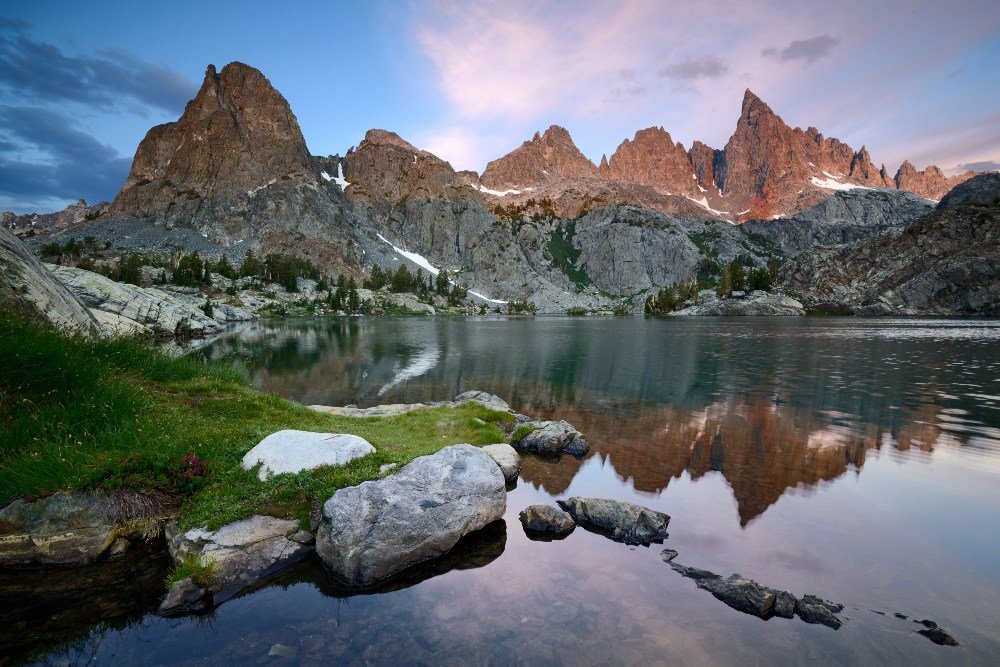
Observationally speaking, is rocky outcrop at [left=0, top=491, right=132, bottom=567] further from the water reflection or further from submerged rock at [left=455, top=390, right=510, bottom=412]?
submerged rock at [left=455, top=390, right=510, bottom=412]

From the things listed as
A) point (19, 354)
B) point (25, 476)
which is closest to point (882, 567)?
point (25, 476)

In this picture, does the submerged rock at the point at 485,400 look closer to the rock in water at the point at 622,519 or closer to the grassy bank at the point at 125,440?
the grassy bank at the point at 125,440

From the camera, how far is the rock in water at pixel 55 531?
32.6 feet

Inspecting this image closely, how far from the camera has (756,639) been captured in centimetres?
880

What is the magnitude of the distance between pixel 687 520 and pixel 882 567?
479 centimetres

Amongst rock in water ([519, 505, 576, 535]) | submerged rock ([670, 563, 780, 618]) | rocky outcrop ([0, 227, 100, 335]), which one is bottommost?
rock in water ([519, 505, 576, 535])

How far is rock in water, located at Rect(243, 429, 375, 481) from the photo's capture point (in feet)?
42.6

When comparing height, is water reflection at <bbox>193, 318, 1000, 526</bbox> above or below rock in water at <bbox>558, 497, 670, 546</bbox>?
below

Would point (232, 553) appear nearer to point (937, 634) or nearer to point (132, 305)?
point (937, 634)

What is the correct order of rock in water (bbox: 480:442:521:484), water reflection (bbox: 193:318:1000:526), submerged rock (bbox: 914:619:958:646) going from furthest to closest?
water reflection (bbox: 193:318:1000:526) < rock in water (bbox: 480:442:521:484) < submerged rock (bbox: 914:619:958:646)

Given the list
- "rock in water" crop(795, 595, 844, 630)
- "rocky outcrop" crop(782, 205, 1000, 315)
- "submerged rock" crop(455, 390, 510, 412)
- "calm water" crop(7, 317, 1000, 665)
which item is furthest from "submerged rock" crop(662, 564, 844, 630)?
A: "rocky outcrop" crop(782, 205, 1000, 315)

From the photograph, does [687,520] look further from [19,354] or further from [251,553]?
[19,354]

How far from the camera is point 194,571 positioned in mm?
9828

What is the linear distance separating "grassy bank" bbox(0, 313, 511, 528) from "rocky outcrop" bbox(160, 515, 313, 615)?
35 cm
